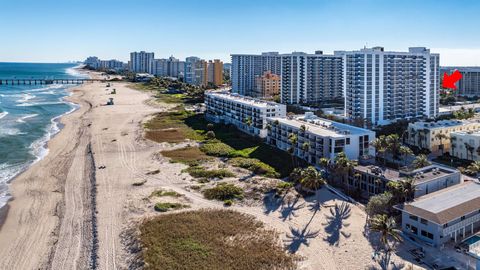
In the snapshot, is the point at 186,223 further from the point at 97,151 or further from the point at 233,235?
the point at 97,151

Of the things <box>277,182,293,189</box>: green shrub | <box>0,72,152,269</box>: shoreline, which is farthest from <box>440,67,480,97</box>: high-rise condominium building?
<box>277,182,293,189</box>: green shrub

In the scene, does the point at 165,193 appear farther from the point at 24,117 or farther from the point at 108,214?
the point at 24,117

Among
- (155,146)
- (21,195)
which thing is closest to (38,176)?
(21,195)

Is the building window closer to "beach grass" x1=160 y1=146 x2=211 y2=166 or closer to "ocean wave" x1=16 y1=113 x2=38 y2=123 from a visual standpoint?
"beach grass" x1=160 y1=146 x2=211 y2=166

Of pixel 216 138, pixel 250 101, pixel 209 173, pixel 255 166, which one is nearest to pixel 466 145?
pixel 255 166

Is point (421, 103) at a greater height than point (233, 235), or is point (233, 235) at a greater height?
point (421, 103)

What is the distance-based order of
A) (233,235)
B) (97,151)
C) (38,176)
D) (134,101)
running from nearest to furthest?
(233,235), (38,176), (97,151), (134,101)

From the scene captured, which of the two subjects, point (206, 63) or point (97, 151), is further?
point (206, 63)
